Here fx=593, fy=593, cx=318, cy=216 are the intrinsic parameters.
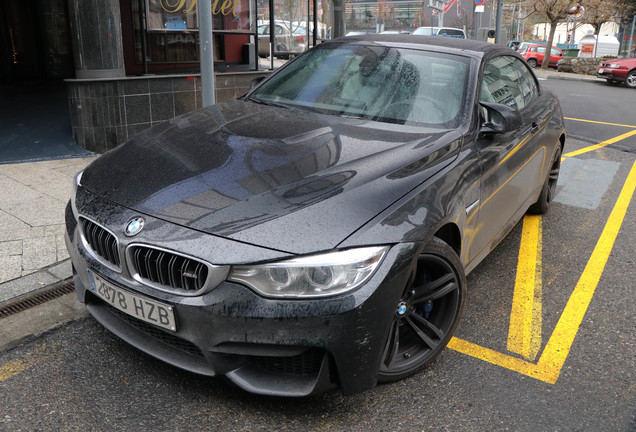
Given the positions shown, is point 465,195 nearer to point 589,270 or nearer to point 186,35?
point 589,270

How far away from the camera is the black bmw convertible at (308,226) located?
89.8 inches

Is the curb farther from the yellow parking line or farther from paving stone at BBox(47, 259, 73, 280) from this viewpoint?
the yellow parking line

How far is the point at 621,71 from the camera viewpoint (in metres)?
21.3

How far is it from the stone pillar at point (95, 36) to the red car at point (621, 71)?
64.8 feet

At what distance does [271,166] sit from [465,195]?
1033 millimetres

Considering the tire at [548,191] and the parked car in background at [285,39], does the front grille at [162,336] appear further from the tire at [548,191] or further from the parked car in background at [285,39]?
the parked car in background at [285,39]

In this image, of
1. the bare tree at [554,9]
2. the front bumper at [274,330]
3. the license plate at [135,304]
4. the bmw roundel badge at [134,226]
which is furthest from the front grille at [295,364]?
the bare tree at [554,9]

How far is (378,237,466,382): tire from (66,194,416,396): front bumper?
0.70 feet

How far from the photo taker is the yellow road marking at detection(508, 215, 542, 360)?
129 inches

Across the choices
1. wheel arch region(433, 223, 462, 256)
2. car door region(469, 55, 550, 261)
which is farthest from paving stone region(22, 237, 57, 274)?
car door region(469, 55, 550, 261)

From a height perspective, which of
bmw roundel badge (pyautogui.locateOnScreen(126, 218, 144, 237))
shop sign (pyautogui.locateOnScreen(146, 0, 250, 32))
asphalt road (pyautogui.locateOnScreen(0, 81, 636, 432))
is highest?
shop sign (pyautogui.locateOnScreen(146, 0, 250, 32))

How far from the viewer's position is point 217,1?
9.12 m

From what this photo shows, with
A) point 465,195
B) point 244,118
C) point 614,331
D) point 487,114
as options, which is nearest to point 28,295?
point 244,118

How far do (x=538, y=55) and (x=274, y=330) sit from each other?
113ft
